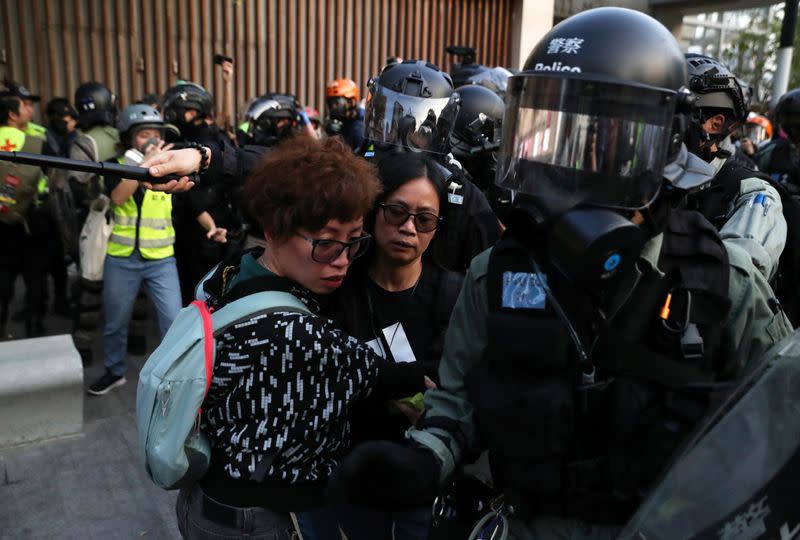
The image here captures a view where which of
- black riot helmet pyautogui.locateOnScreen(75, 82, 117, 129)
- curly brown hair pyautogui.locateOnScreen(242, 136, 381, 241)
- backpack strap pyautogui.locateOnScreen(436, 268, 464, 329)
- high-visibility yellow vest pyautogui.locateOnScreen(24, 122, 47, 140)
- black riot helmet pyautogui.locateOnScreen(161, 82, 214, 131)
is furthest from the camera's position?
black riot helmet pyautogui.locateOnScreen(75, 82, 117, 129)

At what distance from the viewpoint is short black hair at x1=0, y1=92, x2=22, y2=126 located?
17.0ft

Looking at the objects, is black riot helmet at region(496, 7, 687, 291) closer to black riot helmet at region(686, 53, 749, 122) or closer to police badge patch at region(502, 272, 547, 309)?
police badge patch at region(502, 272, 547, 309)

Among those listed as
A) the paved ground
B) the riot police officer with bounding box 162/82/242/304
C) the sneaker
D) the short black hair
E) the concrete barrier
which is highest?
the short black hair

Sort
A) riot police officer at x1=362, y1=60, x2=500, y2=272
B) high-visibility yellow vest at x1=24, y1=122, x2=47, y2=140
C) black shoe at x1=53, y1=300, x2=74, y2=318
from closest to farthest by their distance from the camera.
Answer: riot police officer at x1=362, y1=60, x2=500, y2=272
high-visibility yellow vest at x1=24, y1=122, x2=47, y2=140
black shoe at x1=53, y1=300, x2=74, y2=318

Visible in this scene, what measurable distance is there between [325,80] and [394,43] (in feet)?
4.03

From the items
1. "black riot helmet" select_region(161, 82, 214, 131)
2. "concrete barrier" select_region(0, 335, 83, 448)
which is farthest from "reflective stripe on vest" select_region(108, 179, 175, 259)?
"black riot helmet" select_region(161, 82, 214, 131)

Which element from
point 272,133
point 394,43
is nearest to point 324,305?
point 272,133

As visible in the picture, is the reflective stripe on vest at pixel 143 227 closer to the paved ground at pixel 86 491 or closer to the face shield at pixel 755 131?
the paved ground at pixel 86 491

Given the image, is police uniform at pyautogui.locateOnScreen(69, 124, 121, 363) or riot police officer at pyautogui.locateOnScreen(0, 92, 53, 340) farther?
riot police officer at pyautogui.locateOnScreen(0, 92, 53, 340)

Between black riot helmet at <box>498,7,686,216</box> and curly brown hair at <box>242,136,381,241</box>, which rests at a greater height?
black riot helmet at <box>498,7,686,216</box>

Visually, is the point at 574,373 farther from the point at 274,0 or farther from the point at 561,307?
the point at 274,0

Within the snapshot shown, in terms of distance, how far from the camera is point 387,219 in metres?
2.13

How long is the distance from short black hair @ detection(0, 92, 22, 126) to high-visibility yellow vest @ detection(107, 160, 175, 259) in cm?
148

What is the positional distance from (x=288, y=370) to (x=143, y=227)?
3.26 meters
